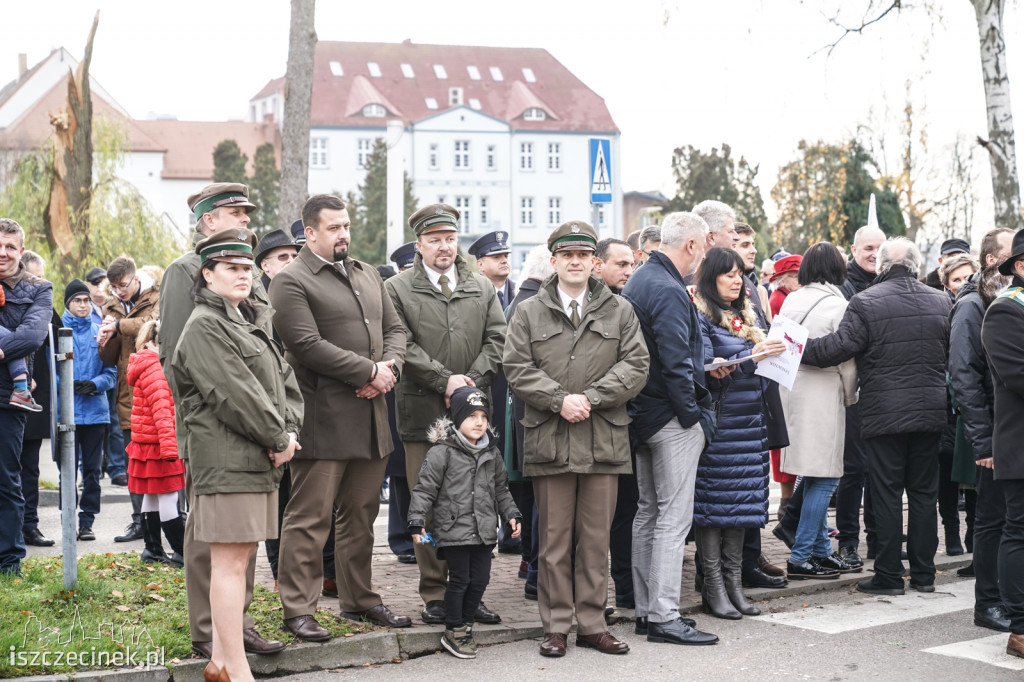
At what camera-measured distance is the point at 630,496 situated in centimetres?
773

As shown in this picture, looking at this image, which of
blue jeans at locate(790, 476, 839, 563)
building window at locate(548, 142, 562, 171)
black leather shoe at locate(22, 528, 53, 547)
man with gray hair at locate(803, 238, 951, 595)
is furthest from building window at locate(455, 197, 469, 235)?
man with gray hair at locate(803, 238, 951, 595)

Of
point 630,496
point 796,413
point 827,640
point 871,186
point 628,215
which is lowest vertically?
point 827,640

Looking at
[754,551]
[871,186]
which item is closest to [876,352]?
[754,551]

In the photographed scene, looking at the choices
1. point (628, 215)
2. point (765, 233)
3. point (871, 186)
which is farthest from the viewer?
point (628, 215)

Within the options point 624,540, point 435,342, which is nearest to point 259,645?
point 435,342

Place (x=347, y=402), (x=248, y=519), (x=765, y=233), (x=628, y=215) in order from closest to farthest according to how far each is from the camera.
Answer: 1. (x=248, y=519)
2. (x=347, y=402)
3. (x=765, y=233)
4. (x=628, y=215)

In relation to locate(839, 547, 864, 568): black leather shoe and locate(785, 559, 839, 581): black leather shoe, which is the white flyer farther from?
locate(839, 547, 864, 568): black leather shoe

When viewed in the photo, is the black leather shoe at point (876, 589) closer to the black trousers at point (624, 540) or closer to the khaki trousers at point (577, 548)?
the black trousers at point (624, 540)

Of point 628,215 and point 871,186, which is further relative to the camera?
point 628,215

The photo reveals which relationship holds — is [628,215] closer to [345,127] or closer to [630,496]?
[345,127]

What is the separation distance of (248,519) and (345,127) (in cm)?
8381

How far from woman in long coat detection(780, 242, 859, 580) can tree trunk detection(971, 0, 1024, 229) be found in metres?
7.41

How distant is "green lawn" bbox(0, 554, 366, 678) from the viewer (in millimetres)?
5902

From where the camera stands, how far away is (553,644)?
658 centimetres
